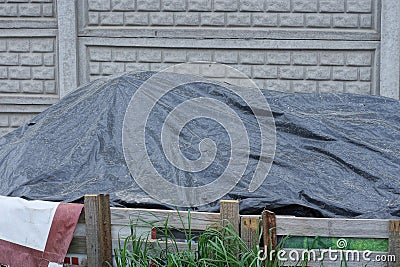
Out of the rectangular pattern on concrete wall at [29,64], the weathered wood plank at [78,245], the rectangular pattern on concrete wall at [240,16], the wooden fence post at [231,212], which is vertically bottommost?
the weathered wood plank at [78,245]

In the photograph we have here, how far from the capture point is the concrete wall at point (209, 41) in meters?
8.95

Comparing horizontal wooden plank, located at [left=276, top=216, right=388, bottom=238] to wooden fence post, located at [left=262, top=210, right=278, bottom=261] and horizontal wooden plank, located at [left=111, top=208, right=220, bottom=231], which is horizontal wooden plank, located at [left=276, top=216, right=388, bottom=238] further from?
horizontal wooden plank, located at [left=111, top=208, right=220, bottom=231]

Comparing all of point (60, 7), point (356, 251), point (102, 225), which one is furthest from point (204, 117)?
point (60, 7)

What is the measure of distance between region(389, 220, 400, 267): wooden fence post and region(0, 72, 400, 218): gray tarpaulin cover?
1.09 feet

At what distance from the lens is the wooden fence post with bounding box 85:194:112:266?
372cm

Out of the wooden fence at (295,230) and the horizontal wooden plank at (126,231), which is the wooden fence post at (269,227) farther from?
the horizontal wooden plank at (126,231)

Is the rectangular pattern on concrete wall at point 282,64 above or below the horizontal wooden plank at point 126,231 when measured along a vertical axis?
above

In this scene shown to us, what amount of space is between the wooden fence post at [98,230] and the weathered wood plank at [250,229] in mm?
774

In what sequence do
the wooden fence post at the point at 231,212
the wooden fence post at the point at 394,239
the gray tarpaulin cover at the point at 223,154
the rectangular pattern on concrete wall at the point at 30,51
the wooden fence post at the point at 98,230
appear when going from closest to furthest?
1. the wooden fence post at the point at 394,239
2. the wooden fence post at the point at 231,212
3. the wooden fence post at the point at 98,230
4. the gray tarpaulin cover at the point at 223,154
5. the rectangular pattern on concrete wall at the point at 30,51

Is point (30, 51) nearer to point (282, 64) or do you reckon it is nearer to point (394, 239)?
point (282, 64)

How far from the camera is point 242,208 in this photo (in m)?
3.87

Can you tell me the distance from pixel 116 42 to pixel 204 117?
15.8 ft

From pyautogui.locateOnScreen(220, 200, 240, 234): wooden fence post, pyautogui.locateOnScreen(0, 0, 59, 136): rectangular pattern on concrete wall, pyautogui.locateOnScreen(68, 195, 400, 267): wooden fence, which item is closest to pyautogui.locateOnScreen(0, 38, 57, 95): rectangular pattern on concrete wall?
pyautogui.locateOnScreen(0, 0, 59, 136): rectangular pattern on concrete wall

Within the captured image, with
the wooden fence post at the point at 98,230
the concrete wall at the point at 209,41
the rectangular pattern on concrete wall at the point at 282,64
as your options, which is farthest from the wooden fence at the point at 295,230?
the concrete wall at the point at 209,41
